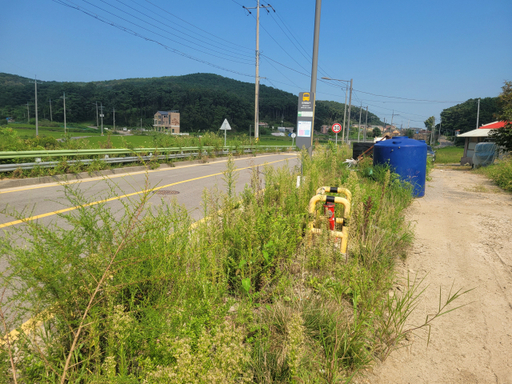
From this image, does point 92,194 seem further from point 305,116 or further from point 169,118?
→ point 169,118

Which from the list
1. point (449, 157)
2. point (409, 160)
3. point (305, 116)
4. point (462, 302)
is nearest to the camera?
point (462, 302)

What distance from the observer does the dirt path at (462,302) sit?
2.44m

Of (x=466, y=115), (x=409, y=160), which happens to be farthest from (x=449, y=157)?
(x=466, y=115)

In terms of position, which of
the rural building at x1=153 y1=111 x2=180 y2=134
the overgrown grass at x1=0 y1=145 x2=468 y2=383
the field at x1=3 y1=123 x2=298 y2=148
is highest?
the rural building at x1=153 y1=111 x2=180 y2=134

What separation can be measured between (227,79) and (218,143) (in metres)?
124

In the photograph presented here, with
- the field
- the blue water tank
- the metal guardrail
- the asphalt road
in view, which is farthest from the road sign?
the field

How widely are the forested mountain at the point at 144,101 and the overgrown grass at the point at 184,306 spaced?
109m

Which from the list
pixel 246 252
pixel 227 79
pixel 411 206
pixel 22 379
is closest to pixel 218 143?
pixel 411 206

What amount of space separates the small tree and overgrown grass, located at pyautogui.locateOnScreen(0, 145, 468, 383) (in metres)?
18.3

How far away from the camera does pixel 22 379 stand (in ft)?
5.73

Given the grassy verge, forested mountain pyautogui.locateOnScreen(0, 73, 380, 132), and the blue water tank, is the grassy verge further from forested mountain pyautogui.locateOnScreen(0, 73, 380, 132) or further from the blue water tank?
forested mountain pyautogui.locateOnScreen(0, 73, 380, 132)

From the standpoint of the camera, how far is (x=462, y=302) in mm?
3449

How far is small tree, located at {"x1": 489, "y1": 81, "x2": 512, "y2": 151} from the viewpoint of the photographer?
56.3ft

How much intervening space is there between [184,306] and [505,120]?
2150 centimetres
